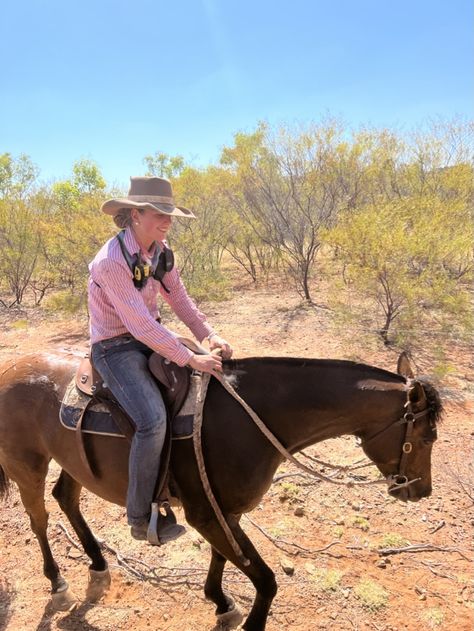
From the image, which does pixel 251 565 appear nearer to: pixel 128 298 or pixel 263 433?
pixel 263 433

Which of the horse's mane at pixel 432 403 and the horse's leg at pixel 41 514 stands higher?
the horse's mane at pixel 432 403

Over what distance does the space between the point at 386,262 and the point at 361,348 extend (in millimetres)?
1785

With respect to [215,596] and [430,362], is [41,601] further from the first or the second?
[430,362]

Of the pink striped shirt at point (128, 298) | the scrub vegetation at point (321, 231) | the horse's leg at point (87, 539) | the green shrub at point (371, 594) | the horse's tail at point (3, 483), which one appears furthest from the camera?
the scrub vegetation at point (321, 231)

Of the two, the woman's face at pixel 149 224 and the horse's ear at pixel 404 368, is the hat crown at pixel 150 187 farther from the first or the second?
the horse's ear at pixel 404 368

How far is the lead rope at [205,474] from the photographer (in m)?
2.17

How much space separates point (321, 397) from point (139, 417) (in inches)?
39.4

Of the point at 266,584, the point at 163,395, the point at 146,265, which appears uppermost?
the point at 146,265

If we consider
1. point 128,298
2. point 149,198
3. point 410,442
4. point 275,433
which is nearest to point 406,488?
point 410,442

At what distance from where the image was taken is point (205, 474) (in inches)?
85.6

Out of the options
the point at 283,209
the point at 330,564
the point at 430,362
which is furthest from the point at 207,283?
the point at 330,564

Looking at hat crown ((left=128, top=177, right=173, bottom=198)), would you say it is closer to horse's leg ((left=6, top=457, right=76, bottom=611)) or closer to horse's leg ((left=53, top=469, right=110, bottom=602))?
horse's leg ((left=6, top=457, right=76, bottom=611))

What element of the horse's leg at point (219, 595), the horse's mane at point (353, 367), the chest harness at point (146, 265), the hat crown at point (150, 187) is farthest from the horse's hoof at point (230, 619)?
the hat crown at point (150, 187)

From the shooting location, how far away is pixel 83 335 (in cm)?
987
